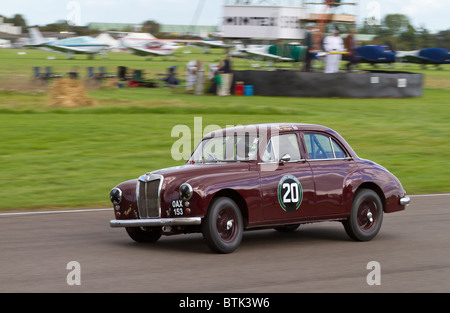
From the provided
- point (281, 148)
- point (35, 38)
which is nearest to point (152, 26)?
point (35, 38)

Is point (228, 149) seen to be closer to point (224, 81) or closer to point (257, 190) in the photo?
point (257, 190)

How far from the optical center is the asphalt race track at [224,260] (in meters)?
6.56

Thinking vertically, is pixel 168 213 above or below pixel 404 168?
above

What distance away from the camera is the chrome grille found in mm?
8156

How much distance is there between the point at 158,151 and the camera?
17438 mm

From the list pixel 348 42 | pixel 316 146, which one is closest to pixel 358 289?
pixel 316 146

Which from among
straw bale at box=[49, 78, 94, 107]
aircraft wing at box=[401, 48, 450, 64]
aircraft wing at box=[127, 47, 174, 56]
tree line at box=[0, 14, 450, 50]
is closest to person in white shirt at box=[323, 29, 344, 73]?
straw bale at box=[49, 78, 94, 107]

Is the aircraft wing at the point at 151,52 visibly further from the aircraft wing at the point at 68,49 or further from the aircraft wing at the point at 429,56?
the aircraft wing at the point at 429,56

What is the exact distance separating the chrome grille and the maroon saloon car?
11 mm

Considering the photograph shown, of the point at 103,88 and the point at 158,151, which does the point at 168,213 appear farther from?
the point at 103,88

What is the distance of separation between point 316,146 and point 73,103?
55.5ft

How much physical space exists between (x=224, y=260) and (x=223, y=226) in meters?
0.49
